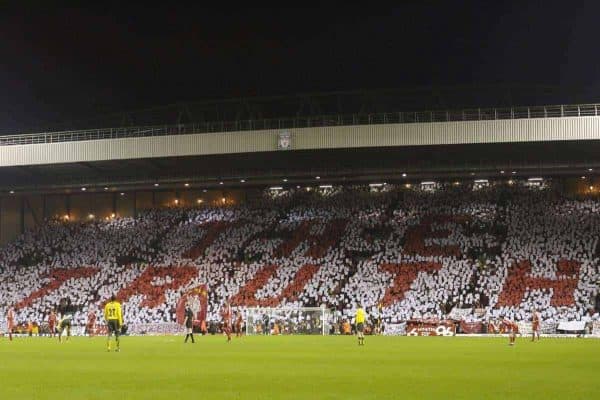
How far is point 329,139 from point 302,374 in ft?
108

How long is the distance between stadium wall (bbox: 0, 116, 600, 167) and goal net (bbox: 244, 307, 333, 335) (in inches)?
372

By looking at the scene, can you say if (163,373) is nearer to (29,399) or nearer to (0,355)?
(29,399)

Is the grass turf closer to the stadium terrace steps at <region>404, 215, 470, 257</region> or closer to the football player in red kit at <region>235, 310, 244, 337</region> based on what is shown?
the football player in red kit at <region>235, 310, 244, 337</region>

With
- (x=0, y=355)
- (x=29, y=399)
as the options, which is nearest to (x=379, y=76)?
(x=0, y=355)

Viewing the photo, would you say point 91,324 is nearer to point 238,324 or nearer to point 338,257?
point 238,324

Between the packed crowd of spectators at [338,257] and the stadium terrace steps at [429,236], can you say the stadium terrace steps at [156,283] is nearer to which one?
the packed crowd of spectators at [338,257]

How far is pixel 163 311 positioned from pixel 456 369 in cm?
3695

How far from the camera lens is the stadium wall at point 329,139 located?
169 feet

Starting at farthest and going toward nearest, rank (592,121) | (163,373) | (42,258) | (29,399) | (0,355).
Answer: (42,258) → (592,121) → (0,355) → (163,373) → (29,399)

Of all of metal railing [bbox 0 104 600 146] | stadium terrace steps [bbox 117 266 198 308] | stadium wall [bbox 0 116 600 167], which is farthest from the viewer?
stadium terrace steps [bbox 117 266 198 308]

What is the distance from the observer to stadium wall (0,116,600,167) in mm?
51500

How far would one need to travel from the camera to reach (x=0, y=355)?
3052 cm

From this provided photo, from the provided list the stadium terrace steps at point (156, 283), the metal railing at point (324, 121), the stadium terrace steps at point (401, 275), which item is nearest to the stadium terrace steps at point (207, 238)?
the stadium terrace steps at point (156, 283)

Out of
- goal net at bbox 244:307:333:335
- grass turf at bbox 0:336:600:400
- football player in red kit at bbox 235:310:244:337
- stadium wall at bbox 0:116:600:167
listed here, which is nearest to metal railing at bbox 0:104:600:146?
stadium wall at bbox 0:116:600:167
